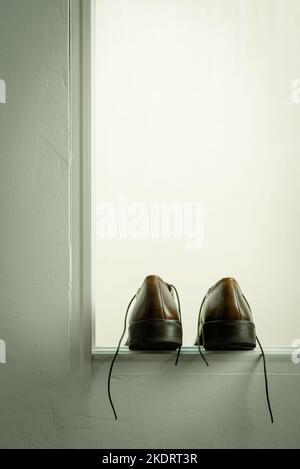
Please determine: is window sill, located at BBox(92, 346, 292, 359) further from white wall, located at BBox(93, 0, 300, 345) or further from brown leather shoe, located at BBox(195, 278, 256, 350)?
white wall, located at BBox(93, 0, 300, 345)

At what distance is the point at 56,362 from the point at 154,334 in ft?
0.86

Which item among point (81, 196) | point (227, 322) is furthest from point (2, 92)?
point (227, 322)

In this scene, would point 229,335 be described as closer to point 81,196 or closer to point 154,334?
point 154,334

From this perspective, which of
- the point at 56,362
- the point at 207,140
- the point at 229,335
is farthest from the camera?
the point at 207,140

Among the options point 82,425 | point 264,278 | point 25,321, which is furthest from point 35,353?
point 264,278

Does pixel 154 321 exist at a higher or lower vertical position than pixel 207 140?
lower

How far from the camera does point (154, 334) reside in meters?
1.39

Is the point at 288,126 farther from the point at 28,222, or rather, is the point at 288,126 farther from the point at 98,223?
the point at 28,222

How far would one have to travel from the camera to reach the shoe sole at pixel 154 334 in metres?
1.39

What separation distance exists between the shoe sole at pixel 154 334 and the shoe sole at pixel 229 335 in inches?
2.5

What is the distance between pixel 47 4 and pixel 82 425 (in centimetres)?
96

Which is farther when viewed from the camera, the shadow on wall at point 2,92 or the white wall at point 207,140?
the white wall at point 207,140

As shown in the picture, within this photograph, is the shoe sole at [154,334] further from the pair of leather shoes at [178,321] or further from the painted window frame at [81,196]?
the painted window frame at [81,196]

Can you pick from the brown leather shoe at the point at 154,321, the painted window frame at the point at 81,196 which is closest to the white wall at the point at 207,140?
the painted window frame at the point at 81,196
